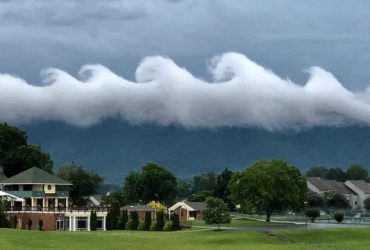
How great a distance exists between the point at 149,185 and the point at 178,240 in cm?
9050

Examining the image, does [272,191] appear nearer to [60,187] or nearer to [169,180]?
[60,187]

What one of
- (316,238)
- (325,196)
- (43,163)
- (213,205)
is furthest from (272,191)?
(325,196)

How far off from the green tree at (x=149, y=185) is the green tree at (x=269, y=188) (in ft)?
152

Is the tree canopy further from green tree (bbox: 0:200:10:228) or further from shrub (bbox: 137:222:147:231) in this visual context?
green tree (bbox: 0:200:10:228)

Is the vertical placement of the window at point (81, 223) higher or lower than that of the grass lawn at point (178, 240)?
higher

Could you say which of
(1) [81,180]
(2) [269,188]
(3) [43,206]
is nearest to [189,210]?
(1) [81,180]

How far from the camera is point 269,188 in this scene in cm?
10875

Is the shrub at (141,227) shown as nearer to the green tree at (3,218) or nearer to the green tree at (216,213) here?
the green tree at (216,213)

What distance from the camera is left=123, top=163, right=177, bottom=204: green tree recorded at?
158m

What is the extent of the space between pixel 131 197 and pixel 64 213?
64.2 m

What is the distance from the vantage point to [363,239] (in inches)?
3263

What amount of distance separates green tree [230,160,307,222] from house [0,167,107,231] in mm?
22388

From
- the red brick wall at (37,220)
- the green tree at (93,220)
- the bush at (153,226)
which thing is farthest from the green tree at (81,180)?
the bush at (153,226)

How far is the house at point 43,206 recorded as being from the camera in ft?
308
